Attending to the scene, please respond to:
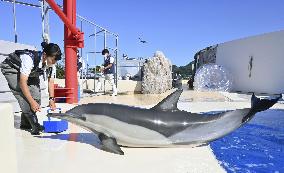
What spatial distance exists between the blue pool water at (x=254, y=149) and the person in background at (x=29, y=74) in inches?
107

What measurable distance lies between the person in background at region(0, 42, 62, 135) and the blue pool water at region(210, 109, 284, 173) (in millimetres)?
2717

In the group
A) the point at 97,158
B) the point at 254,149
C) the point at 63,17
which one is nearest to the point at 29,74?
the point at 97,158

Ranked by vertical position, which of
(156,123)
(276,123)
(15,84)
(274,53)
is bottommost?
(276,123)

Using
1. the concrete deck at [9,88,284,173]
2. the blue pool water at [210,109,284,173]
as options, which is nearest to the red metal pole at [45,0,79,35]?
the concrete deck at [9,88,284,173]

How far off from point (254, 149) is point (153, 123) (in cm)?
216

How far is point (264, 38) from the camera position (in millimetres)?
18422

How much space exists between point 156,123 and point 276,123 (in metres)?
5.13

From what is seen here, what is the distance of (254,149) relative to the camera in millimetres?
5438

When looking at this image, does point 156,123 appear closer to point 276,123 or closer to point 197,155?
point 197,155

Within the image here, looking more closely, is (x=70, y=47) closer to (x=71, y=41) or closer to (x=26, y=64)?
(x=71, y=41)

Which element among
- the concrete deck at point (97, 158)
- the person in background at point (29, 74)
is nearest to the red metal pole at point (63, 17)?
the person in background at point (29, 74)

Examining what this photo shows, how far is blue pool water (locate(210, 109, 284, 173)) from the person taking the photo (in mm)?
4238

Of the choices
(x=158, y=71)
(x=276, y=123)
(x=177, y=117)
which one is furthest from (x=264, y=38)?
(x=177, y=117)

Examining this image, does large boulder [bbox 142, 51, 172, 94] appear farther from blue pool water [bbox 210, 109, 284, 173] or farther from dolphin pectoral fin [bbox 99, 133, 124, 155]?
dolphin pectoral fin [bbox 99, 133, 124, 155]
